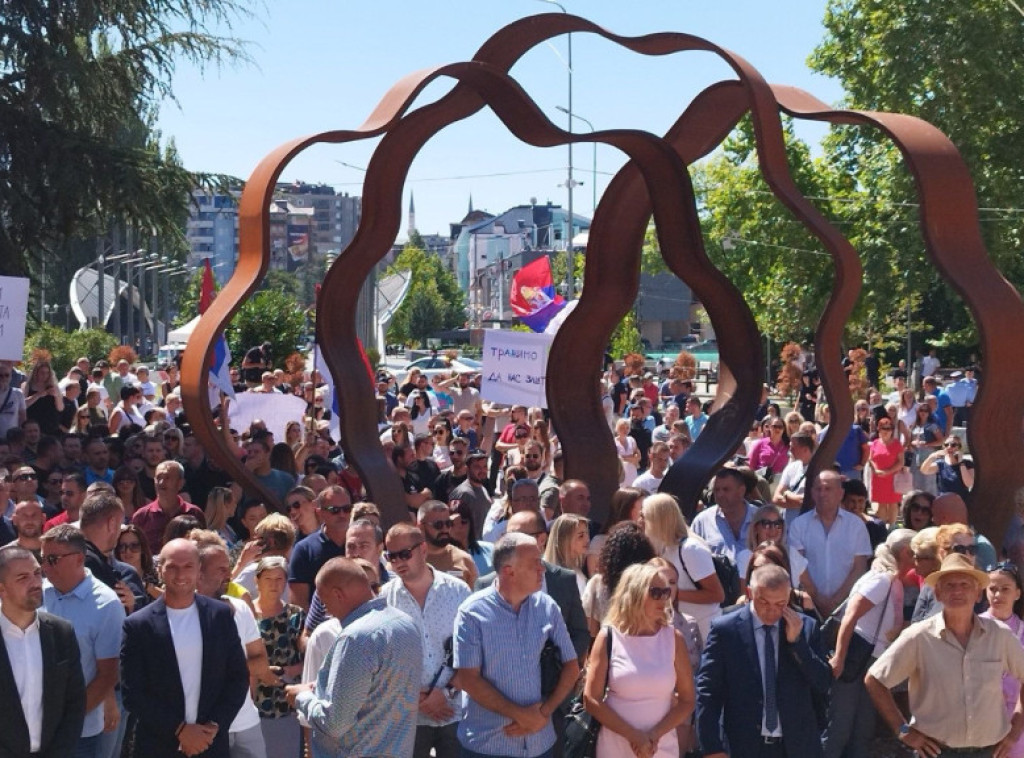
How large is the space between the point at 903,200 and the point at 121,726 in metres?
27.5

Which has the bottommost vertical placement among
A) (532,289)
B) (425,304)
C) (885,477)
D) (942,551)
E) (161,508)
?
(425,304)

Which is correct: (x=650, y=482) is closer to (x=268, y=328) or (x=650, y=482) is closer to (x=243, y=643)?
(x=243, y=643)

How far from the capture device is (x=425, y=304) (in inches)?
4815

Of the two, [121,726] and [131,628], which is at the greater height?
[131,628]

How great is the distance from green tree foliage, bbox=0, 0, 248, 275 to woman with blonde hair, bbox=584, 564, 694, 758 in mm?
13415

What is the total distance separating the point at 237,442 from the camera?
1395 cm

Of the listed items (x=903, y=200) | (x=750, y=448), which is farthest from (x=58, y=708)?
(x=903, y=200)

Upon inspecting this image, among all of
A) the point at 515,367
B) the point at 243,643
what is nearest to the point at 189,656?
the point at 243,643

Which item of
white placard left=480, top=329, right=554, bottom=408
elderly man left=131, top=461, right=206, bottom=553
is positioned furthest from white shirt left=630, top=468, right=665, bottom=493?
elderly man left=131, top=461, right=206, bottom=553

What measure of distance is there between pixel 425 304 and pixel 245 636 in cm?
11560

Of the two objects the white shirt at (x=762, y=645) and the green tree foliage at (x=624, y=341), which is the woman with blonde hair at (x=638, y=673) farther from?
the green tree foliage at (x=624, y=341)

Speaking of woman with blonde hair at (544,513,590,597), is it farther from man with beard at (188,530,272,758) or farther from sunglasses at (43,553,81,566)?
sunglasses at (43,553,81,566)

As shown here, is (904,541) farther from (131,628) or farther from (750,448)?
(750,448)

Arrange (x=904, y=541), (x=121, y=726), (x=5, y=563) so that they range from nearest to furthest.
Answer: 1. (x=5, y=563)
2. (x=121, y=726)
3. (x=904, y=541)
